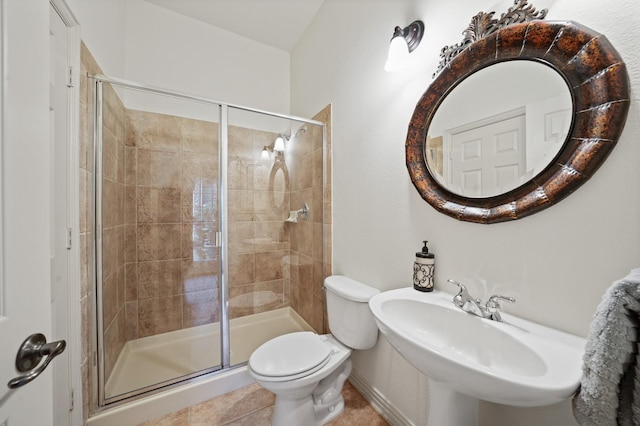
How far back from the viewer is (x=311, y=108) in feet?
6.86

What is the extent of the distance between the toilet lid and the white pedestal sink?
0.52 meters

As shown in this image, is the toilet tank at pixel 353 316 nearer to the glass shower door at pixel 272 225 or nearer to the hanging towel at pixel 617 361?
the glass shower door at pixel 272 225

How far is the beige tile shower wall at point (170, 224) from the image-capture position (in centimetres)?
177

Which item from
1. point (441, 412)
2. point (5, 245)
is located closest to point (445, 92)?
point (441, 412)

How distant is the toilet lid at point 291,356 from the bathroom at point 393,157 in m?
0.38

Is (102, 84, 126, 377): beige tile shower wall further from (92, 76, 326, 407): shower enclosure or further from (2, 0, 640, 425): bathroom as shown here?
(2, 0, 640, 425): bathroom

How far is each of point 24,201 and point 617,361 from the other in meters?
1.25

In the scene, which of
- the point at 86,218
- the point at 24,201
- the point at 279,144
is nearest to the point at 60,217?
the point at 86,218

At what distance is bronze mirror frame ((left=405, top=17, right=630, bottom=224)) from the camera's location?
0.61m

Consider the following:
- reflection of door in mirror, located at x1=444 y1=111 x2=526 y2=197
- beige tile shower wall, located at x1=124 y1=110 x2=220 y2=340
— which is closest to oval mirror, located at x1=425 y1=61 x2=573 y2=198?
reflection of door in mirror, located at x1=444 y1=111 x2=526 y2=197

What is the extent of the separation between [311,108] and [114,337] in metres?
2.22

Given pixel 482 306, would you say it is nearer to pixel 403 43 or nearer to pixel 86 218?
pixel 403 43

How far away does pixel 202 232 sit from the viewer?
1.85 metres

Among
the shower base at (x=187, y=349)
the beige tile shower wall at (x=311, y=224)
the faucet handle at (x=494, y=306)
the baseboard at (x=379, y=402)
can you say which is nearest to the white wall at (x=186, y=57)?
the beige tile shower wall at (x=311, y=224)
